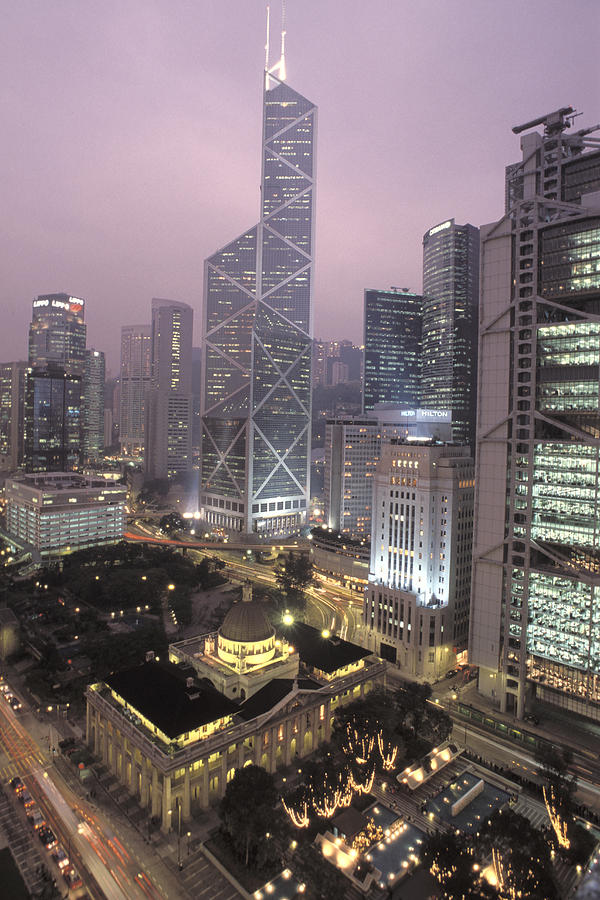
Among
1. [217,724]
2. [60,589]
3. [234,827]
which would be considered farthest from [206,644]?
[60,589]

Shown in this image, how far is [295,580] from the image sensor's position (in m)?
Result: 119

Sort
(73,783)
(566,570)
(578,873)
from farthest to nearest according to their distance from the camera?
(566,570) → (73,783) → (578,873)

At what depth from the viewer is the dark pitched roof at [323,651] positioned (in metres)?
74.8

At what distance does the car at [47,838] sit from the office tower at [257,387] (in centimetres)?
12788

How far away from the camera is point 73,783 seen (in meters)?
58.9

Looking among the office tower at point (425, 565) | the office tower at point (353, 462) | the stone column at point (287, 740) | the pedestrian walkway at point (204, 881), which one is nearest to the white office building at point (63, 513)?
the office tower at point (353, 462)

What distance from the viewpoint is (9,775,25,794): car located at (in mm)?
56656

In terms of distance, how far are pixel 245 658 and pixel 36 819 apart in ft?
86.3

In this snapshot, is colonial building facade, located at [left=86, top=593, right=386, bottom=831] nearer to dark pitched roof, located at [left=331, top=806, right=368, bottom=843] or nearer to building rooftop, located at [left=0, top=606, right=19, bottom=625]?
dark pitched roof, located at [left=331, top=806, right=368, bottom=843]

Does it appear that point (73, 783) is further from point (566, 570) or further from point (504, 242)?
point (504, 242)

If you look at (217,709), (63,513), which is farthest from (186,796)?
(63,513)

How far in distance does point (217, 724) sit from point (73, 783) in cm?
1649

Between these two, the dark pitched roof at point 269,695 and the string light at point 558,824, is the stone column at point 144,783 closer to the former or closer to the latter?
the dark pitched roof at point 269,695

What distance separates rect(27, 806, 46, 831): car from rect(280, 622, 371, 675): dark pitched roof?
3455cm
